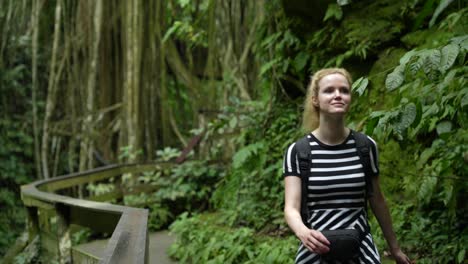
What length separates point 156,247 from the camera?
5422 millimetres

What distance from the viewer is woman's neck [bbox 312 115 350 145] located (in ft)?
6.32

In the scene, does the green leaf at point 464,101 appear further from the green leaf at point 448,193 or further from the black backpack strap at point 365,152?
the green leaf at point 448,193

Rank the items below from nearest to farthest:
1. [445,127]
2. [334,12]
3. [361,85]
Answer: [361,85] → [445,127] → [334,12]

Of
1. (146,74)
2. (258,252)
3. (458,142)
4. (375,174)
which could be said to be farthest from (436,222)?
(146,74)

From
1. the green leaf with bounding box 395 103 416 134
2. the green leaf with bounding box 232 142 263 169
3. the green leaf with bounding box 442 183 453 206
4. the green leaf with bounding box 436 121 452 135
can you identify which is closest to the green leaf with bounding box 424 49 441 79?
the green leaf with bounding box 395 103 416 134

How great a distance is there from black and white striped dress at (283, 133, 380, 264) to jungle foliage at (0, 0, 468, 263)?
318 mm

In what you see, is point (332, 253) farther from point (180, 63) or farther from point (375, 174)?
point (180, 63)

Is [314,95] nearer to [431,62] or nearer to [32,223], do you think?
[431,62]

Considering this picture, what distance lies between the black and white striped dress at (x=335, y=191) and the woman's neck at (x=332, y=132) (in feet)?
0.07

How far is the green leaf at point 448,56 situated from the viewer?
6.18 ft

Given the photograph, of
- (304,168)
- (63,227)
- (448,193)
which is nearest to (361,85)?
(304,168)

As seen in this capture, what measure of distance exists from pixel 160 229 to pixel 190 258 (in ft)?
6.65

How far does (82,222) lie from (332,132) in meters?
2.12

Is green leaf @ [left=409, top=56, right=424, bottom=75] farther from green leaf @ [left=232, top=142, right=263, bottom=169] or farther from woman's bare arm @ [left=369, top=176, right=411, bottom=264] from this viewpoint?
green leaf @ [left=232, top=142, right=263, bottom=169]
